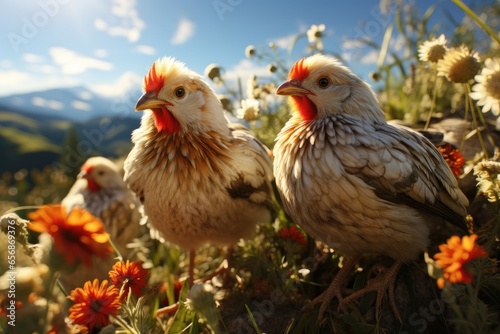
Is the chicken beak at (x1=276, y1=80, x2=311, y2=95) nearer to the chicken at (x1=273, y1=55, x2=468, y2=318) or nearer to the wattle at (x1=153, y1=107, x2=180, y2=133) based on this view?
the chicken at (x1=273, y1=55, x2=468, y2=318)

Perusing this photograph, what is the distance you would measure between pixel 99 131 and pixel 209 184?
5.94ft

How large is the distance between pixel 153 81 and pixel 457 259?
1.81 m

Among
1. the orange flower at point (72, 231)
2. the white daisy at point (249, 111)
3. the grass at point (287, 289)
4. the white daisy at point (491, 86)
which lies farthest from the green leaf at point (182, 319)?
the white daisy at point (491, 86)

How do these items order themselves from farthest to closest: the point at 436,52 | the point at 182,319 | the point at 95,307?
the point at 436,52, the point at 182,319, the point at 95,307

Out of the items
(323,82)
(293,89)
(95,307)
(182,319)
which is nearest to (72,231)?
(95,307)

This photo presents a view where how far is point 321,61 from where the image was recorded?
6.95 ft

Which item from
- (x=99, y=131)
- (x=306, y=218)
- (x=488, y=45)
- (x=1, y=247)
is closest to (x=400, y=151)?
(x=306, y=218)

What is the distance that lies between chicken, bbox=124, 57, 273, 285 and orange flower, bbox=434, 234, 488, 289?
1351 millimetres

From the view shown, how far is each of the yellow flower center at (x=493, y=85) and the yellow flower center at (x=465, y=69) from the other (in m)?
0.50

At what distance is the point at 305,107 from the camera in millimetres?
2162

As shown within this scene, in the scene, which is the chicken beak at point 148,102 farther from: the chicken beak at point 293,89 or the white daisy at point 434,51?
the white daisy at point 434,51

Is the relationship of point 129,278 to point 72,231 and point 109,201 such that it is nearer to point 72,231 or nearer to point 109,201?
point 72,231

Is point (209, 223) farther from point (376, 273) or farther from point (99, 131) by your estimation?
point (99, 131)

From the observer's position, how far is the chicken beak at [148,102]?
7.04 ft
